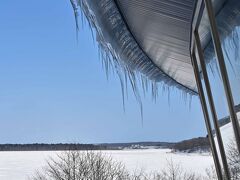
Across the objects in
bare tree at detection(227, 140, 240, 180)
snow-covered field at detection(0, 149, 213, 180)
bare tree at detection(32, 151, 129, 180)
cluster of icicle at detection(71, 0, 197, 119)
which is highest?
snow-covered field at detection(0, 149, 213, 180)

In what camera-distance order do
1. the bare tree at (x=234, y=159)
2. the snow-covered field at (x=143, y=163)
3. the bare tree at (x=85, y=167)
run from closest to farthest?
the bare tree at (x=234, y=159)
the bare tree at (x=85, y=167)
the snow-covered field at (x=143, y=163)

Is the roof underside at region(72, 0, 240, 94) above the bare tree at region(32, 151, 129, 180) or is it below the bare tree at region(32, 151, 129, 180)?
below

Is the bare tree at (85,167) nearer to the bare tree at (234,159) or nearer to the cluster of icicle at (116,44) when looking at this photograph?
the cluster of icicle at (116,44)

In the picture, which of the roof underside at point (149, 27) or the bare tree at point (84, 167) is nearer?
the roof underside at point (149, 27)

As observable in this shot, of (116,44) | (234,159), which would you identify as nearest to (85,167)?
(116,44)

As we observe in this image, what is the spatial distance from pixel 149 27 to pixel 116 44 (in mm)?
208

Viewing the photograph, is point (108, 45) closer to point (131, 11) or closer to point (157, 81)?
point (131, 11)

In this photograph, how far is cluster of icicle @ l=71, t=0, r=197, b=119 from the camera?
1.77 meters

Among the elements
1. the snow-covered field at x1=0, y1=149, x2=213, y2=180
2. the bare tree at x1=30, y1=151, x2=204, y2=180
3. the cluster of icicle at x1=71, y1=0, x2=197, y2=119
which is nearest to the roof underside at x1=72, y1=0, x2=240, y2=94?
the cluster of icicle at x1=71, y1=0, x2=197, y2=119

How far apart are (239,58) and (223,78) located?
144 mm

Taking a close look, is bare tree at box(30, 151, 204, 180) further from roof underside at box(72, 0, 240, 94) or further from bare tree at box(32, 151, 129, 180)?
roof underside at box(72, 0, 240, 94)

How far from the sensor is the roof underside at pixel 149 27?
5.78ft

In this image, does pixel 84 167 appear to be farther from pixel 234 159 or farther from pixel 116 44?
pixel 234 159

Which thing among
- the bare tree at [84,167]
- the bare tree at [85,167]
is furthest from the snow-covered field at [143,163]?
the bare tree at [84,167]
